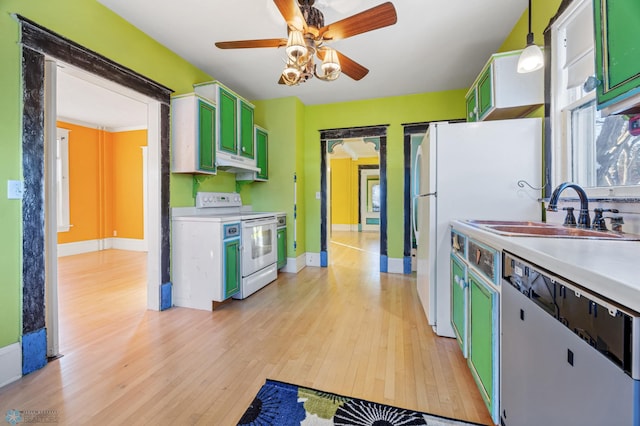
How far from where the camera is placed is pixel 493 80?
2127 mm

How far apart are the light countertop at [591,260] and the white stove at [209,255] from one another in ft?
7.42

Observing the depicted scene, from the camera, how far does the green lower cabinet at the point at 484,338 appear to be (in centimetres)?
117

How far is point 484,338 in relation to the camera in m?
1.29

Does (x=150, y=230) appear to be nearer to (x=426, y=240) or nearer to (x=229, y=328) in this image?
(x=229, y=328)

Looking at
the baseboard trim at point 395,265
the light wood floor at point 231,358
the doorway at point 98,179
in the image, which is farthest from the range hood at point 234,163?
the baseboard trim at point 395,265

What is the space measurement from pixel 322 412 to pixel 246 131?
3083 millimetres

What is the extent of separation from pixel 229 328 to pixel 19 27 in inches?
95.7

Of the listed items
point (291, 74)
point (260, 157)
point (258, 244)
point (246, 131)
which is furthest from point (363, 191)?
point (291, 74)

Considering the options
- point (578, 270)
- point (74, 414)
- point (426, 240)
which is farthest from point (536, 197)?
point (74, 414)

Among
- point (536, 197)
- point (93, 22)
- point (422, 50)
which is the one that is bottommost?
point (536, 197)

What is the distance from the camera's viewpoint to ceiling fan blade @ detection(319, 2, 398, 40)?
4.97 feet

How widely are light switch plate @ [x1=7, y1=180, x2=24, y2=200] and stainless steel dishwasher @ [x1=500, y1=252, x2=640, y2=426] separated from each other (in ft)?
8.62

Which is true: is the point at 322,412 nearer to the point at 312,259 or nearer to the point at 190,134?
the point at 190,134

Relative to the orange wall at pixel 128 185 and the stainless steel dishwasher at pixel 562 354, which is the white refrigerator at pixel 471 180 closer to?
the stainless steel dishwasher at pixel 562 354
